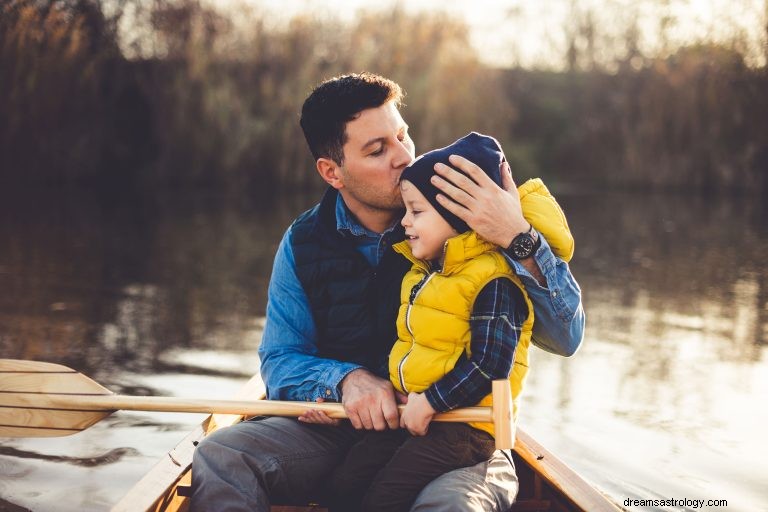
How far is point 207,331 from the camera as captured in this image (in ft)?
18.6

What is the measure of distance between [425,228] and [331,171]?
1.87ft

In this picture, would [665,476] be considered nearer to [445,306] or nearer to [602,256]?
[445,306]

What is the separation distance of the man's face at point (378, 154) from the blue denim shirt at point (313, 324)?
0.11 m

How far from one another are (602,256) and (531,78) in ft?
47.8

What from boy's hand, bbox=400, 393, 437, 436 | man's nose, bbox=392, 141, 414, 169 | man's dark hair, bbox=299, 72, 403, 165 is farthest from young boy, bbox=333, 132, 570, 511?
man's dark hair, bbox=299, 72, 403, 165

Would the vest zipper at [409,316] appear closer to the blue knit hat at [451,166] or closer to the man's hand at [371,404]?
the man's hand at [371,404]

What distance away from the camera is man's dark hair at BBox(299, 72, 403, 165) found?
97.4 inches

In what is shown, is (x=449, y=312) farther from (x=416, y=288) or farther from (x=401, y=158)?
(x=401, y=158)

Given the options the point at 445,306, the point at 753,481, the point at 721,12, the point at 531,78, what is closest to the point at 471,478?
the point at 445,306

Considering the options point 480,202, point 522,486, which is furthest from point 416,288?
point 522,486

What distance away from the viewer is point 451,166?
2.14m

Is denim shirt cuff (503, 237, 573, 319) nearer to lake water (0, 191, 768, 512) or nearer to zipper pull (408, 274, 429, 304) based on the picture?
zipper pull (408, 274, 429, 304)

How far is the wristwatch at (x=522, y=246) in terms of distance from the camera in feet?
6.80

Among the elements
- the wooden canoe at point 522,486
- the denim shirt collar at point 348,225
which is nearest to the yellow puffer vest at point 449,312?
the wooden canoe at point 522,486
